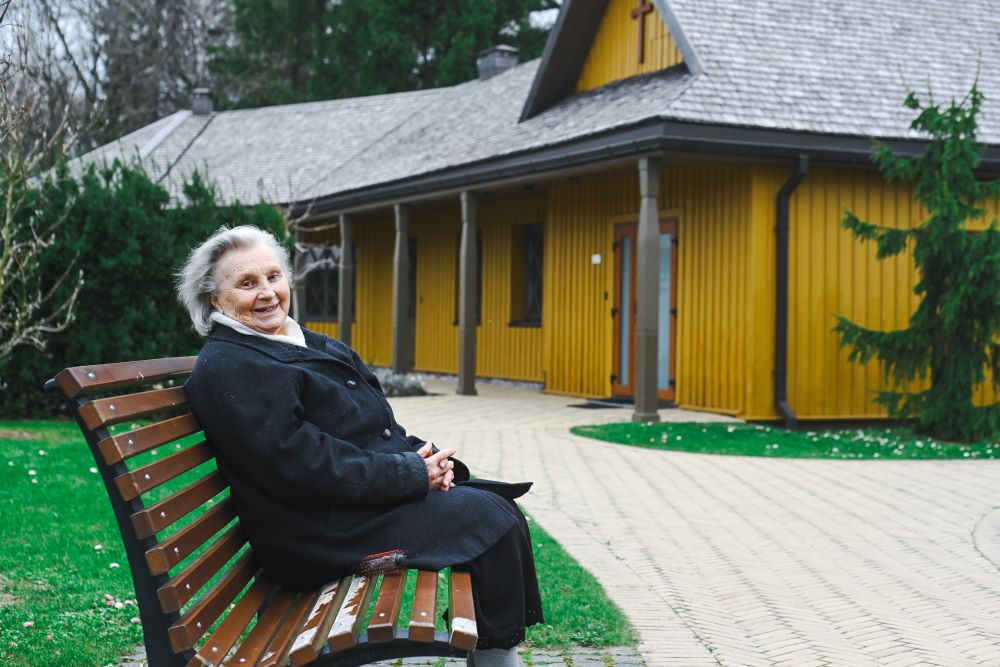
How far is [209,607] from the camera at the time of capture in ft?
9.77

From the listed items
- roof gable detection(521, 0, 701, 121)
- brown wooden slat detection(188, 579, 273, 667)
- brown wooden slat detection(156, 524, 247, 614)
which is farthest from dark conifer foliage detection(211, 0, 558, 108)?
brown wooden slat detection(188, 579, 273, 667)

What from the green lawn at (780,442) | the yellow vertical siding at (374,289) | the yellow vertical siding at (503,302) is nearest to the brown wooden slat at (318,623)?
the green lawn at (780,442)

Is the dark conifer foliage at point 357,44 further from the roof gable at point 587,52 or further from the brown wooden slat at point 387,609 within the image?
the brown wooden slat at point 387,609

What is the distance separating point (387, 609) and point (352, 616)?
0.09 metres

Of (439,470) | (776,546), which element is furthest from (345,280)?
(439,470)

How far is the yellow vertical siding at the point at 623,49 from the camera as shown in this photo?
14.4m

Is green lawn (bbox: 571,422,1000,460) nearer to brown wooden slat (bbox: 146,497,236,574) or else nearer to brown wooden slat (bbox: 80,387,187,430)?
brown wooden slat (bbox: 146,497,236,574)

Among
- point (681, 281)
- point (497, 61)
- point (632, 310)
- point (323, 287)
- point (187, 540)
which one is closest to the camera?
point (187, 540)

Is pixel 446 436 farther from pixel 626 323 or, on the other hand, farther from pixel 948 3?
pixel 948 3

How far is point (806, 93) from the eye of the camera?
13195 millimetres

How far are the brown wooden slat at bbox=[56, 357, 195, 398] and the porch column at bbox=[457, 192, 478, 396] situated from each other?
12.7 metres

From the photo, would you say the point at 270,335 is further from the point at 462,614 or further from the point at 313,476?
the point at 462,614

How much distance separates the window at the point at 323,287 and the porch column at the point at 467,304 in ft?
23.4

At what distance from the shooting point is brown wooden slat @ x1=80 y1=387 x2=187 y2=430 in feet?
8.87
